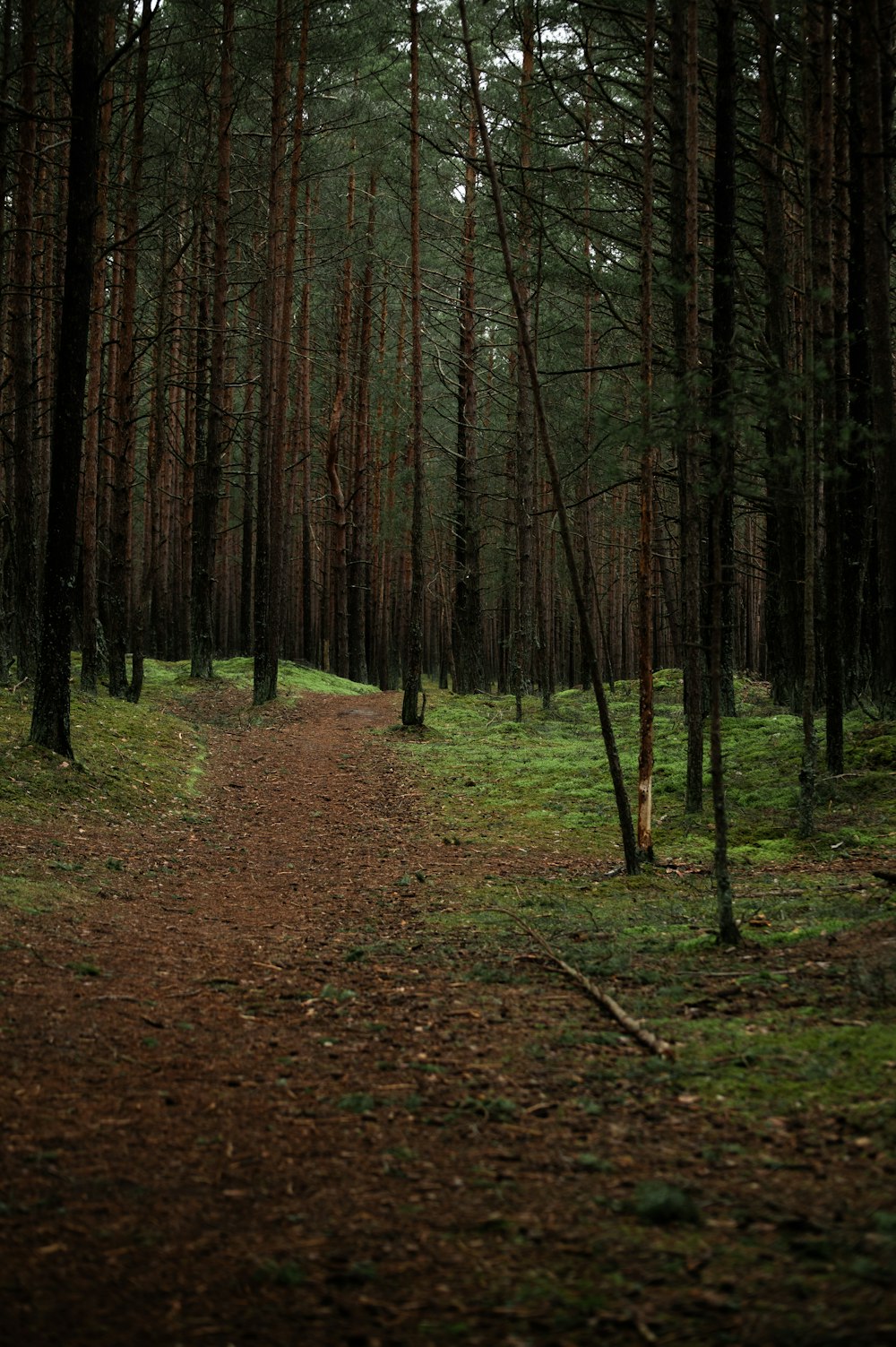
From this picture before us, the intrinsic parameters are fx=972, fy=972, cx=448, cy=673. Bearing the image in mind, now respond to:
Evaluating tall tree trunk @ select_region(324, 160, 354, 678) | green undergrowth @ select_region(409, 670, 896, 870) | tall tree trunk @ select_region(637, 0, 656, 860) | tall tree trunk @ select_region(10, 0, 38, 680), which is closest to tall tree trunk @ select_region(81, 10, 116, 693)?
tall tree trunk @ select_region(10, 0, 38, 680)

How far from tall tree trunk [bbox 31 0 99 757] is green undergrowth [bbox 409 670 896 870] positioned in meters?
4.82

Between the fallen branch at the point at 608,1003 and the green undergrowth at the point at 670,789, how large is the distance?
306 cm

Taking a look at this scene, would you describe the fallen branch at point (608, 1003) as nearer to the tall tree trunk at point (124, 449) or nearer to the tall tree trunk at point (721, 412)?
the tall tree trunk at point (721, 412)

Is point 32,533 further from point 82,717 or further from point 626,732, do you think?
point 626,732

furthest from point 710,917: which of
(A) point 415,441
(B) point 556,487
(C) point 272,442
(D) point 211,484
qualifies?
(D) point 211,484

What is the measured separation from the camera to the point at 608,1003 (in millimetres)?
5176

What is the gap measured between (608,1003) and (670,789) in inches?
297

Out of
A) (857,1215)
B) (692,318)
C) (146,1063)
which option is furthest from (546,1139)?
(692,318)

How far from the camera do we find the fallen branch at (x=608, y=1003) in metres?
4.55

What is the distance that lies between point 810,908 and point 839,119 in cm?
1049

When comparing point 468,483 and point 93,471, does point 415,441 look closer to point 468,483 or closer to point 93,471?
point 93,471

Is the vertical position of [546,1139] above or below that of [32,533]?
below

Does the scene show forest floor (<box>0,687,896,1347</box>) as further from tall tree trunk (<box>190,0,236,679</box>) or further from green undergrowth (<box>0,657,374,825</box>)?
tall tree trunk (<box>190,0,236,679</box>)

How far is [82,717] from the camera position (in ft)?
45.6
